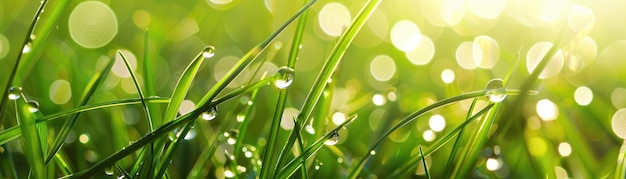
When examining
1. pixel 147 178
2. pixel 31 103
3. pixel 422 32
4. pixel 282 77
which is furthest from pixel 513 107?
pixel 422 32

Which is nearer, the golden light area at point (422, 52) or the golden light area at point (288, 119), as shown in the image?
the golden light area at point (288, 119)

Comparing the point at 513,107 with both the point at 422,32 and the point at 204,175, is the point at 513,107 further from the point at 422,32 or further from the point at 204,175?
the point at 422,32

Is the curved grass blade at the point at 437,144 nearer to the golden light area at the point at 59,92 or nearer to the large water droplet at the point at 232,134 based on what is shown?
the large water droplet at the point at 232,134

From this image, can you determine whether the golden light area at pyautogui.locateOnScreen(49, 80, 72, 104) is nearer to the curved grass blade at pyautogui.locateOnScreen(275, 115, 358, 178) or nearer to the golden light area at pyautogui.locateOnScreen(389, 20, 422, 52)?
the curved grass blade at pyautogui.locateOnScreen(275, 115, 358, 178)

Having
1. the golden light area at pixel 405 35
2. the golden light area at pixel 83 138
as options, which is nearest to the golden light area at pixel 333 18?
the golden light area at pixel 405 35

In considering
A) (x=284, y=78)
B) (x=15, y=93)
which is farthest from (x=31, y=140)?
(x=284, y=78)

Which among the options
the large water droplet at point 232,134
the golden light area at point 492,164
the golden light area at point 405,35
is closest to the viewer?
the large water droplet at point 232,134

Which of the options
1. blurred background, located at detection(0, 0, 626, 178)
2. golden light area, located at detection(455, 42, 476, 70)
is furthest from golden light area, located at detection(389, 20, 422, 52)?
golden light area, located at detection(455, 42, 476, 70)
